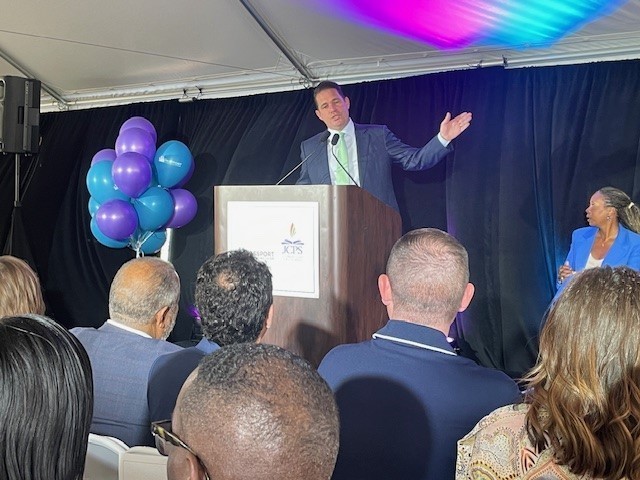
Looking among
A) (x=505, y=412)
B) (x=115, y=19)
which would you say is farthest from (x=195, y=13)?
(x=505, y=412)

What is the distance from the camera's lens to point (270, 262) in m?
2.18

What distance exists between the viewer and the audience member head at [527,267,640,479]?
1.05 metres

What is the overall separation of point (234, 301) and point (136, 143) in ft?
11.4

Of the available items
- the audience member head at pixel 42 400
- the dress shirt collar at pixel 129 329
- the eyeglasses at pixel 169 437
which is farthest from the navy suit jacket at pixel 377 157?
the eyeglasses at pixel 169 437

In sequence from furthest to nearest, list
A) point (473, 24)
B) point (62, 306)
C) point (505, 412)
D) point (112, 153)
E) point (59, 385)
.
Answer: point (62, 306)
point (112, 153)
point (473, 24)
point (505, 412)
point (59, 385)

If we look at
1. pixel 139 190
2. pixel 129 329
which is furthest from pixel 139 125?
pixel 129 329

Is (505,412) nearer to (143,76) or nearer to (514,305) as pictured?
(514,305)

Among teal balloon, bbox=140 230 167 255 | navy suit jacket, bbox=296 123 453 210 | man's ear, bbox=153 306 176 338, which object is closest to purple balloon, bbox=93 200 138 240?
teal balloon, bbox=140 230 167 255

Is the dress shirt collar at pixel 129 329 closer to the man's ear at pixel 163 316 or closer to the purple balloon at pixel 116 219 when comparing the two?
the man's ear at pixel 163 316

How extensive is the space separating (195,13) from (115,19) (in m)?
0.61

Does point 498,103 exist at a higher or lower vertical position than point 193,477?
higher

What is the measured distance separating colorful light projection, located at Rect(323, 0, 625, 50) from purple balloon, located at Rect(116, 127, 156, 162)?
1.83m

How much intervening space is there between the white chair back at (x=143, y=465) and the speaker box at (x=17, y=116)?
4166 mm

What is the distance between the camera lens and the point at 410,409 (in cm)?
139
